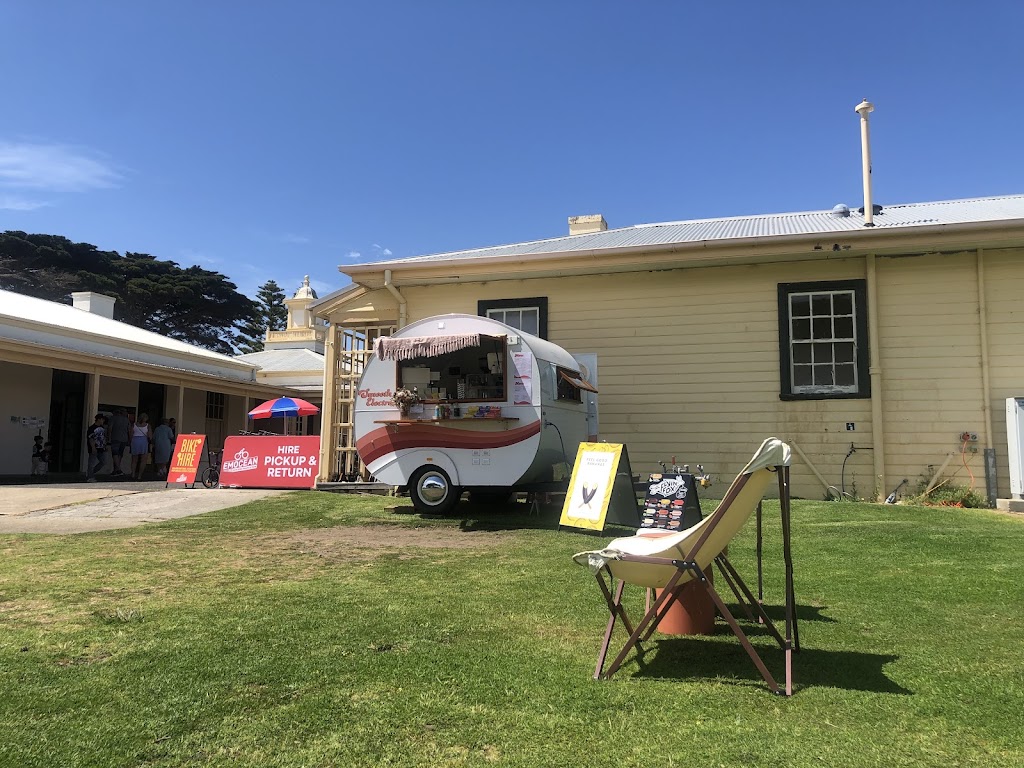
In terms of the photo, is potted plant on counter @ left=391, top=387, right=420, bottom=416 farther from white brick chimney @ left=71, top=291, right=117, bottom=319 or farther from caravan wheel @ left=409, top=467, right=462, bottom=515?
white brick chimney @ left=71, top=291, right=117, bottom=319

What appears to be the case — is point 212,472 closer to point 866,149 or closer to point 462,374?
point 462,374

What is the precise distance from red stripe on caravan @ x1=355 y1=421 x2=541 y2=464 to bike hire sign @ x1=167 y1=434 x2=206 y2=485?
209 inches

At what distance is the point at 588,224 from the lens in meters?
15.8

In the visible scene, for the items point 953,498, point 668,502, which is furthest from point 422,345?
point 953,498

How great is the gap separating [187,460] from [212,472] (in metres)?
3.12

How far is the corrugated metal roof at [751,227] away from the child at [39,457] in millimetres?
10311

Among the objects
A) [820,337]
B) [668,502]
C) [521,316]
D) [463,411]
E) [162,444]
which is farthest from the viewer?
[162,444]

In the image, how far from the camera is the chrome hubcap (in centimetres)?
899

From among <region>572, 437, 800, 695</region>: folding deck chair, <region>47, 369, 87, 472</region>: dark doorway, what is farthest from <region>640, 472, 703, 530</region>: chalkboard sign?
<region>47, 369, 87, 472</region>: dark doorway

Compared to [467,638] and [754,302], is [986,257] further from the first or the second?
[467,638]

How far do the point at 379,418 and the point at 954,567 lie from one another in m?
6.49

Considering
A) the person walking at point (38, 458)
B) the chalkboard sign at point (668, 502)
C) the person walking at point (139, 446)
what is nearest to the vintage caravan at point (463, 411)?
the chalkboard sign at point (668, 502)

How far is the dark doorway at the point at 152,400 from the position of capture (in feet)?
66.7

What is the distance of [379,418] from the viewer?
923 centimetres
